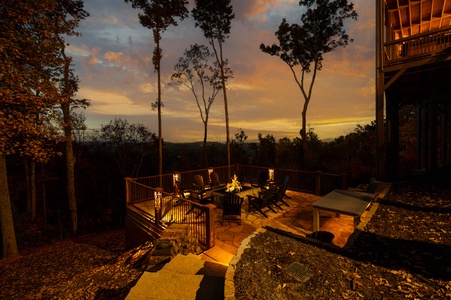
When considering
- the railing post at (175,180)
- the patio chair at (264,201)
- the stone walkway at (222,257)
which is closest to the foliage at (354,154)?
the stone walkway at (222,257)

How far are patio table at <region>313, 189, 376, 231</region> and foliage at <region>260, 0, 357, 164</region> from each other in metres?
11.0

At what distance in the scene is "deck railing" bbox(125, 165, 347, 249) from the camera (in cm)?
548

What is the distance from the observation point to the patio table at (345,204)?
478cm

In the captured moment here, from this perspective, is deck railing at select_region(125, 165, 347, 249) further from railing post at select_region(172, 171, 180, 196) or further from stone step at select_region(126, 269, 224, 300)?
stone step at select_region(126, 269, 224, 300)

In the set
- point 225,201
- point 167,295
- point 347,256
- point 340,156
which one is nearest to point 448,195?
point 347,256

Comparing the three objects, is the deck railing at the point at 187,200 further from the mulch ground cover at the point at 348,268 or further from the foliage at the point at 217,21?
the foliage at the point at 217,21

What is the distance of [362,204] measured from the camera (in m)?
5.21

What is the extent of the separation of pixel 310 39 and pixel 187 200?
1614 cm

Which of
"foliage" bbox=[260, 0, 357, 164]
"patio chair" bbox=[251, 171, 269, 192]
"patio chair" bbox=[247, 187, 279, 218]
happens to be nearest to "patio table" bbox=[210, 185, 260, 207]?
"patio chair" bbox=[251, 171, 269, 192]

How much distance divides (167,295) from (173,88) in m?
20.9

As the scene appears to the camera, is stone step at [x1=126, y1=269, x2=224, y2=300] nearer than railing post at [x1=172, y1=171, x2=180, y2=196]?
Yes

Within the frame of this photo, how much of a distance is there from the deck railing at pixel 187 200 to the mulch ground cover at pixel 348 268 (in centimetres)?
153

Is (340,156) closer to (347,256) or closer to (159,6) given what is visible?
(347,256)

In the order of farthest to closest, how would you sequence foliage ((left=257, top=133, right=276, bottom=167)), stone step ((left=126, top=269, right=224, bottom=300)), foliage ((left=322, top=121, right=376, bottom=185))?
foliage ((left=257, top=133, right=276, bottom=167))
foliage ((left=322, top=121, right=376, bottom=185))
stone step ((left=126, top=269, right=224, bottom=300))
